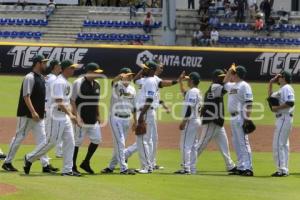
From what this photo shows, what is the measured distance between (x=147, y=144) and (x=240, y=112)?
1812 millimetres

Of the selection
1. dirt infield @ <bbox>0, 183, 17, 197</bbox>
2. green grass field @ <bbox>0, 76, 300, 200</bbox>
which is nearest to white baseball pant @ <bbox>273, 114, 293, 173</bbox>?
green grass field @ <bbox>0, 76, 300, 200</bbox>

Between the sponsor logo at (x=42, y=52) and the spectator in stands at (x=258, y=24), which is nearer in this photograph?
the sponsor logo at (x=42, y=52)

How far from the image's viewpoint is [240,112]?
14.2 metres

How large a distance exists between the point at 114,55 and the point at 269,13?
471 inches

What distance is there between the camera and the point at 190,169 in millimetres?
14211

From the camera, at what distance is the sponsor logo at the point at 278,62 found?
31406 mm

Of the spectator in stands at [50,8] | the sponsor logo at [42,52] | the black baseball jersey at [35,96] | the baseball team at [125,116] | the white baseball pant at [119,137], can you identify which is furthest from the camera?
the spectator in stands at [50,8]

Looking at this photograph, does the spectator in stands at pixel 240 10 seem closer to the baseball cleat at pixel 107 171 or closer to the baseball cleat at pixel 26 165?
the baseball cleat at pixel 107 171

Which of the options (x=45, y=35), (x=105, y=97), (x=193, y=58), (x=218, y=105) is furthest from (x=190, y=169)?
(x=45, y=35)

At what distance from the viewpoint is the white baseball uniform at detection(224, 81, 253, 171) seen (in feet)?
46.6

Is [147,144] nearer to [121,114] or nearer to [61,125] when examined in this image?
[121,114]

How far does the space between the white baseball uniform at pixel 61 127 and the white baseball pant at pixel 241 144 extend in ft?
10.7

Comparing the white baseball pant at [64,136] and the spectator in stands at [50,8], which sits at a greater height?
the spectator in stands at [50,8]

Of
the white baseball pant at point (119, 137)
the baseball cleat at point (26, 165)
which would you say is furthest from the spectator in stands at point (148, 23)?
the baseball cleat at point (26, 165)
